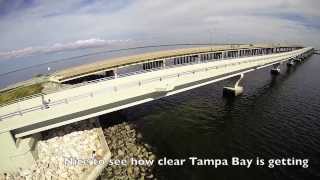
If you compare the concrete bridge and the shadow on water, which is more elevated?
the concrete bridge

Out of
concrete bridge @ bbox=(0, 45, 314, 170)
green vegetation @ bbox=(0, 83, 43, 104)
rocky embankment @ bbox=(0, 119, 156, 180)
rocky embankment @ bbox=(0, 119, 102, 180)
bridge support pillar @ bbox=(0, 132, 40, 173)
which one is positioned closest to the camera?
bridge support pillar @ bbox=(0, 132, 40, 173)

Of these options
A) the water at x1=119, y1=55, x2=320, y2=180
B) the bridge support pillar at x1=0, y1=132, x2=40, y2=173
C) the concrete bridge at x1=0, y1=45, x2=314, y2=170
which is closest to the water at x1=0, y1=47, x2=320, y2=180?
the water at x1=119, y1=55, x2=320, y2=180

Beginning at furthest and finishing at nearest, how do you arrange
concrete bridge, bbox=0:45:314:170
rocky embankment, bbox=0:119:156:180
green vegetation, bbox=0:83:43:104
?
green vegetation, bbox=0:83:43:104
rocky embankment, bbox=0:119:156:180
concrete bridge, bbox=0:45:314:170

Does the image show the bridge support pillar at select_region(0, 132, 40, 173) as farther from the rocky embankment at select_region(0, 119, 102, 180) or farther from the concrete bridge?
the rocky embankment at select_region(0, 119, 102, 180)

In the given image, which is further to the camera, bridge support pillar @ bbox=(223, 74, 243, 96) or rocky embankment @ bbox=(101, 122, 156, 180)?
bridge support pillar @ bbox=(223, 74, 243, 96)

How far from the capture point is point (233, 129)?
154 feet

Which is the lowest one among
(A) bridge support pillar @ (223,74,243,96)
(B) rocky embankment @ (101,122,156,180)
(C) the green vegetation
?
(B) rocky embankment @ (101,122,156,180)

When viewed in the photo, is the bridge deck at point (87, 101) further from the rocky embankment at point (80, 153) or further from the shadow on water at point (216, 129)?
the shadow on water at point (216, 129)

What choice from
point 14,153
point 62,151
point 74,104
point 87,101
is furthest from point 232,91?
point 14,153

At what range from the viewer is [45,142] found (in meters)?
35.1

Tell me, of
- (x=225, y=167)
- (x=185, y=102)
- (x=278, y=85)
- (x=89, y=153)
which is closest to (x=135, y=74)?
(x=185, y=102)

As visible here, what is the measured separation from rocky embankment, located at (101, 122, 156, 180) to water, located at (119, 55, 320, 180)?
1.60 metres

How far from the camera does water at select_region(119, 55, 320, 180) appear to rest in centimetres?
3416

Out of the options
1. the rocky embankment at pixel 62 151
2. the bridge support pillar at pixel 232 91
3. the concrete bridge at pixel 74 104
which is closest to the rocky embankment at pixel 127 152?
the rocky embankment at pixel 62 151
